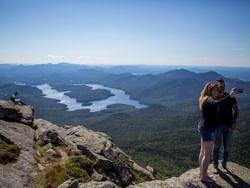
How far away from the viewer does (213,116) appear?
12.1 metres

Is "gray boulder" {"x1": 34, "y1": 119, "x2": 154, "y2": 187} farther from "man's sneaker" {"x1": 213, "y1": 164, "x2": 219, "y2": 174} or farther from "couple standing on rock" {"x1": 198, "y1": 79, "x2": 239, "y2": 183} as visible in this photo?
"couple standing on rock" {"x1": 198, "y1": 79, "x2": 239, "y2": 183}

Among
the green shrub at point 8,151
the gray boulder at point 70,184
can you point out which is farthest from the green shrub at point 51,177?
the gray boulder at point 70,184

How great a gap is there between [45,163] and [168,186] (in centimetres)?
798

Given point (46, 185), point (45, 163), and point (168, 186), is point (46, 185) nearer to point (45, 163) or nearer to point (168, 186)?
point (45, 163)

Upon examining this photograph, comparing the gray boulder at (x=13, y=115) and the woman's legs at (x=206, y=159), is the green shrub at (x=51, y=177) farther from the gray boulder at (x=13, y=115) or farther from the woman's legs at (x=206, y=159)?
the gray boulder at (x=13, y=115)

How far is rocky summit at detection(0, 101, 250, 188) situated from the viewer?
1272cm

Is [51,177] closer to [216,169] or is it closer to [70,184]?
[70,184]

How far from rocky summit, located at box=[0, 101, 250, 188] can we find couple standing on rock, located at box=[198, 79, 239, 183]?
1233 millimetres

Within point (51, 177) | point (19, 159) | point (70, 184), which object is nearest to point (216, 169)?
point (70, 184)

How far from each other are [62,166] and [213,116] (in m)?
8.49

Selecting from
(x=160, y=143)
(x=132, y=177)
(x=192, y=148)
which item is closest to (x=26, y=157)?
(x=132, y=177)

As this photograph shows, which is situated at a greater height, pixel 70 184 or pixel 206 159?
pixel 206 159

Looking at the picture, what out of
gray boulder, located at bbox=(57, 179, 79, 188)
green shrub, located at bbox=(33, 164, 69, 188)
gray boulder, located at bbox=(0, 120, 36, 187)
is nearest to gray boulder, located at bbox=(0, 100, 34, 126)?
gray boulder, located at bbox=(0, 120, 36, 187)

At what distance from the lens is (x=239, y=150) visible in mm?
156250
